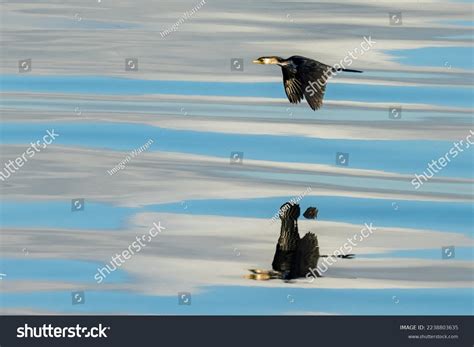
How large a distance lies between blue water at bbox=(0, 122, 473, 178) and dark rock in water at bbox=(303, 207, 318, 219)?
6.42 ft

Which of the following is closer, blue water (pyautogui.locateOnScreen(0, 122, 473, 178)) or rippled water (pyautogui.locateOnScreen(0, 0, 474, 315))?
rippled water (pyautogui.locateOnScreen(0, 0, 474, 315))

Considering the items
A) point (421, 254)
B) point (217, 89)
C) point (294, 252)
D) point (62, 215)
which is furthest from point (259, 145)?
point (421, 254)

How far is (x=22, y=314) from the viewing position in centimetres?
1340

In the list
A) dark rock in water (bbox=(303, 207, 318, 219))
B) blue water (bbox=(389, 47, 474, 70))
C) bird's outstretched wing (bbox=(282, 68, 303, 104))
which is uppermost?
blue water (bbox=(389, 47, 474, 70))

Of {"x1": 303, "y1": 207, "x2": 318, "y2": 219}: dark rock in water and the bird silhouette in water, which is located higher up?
{"x1": 303, "y1": 207, "x2": 318, "y2": 219}: dark rock in water

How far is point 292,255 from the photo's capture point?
14812mm

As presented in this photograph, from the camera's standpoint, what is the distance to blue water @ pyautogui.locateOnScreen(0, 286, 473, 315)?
13477mm

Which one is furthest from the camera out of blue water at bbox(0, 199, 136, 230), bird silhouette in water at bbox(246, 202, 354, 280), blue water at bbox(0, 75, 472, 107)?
blue water at bbox(0, 75, 472, 107)

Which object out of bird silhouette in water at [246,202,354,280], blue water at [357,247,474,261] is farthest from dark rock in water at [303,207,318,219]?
blue water at [357,247,474,261]

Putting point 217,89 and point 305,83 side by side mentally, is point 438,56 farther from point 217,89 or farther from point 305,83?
point 305,83

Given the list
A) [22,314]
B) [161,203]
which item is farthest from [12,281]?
[161,203]

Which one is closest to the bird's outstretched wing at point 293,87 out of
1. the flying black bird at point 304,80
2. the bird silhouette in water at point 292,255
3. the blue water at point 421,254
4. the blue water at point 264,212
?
the flying black bird at point 304,80

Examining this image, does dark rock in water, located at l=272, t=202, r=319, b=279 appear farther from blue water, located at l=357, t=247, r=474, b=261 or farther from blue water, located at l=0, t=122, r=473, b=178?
blue water, located at l=0, t=122, r=473, b=178

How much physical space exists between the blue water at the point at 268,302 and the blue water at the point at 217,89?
810 centimetres
